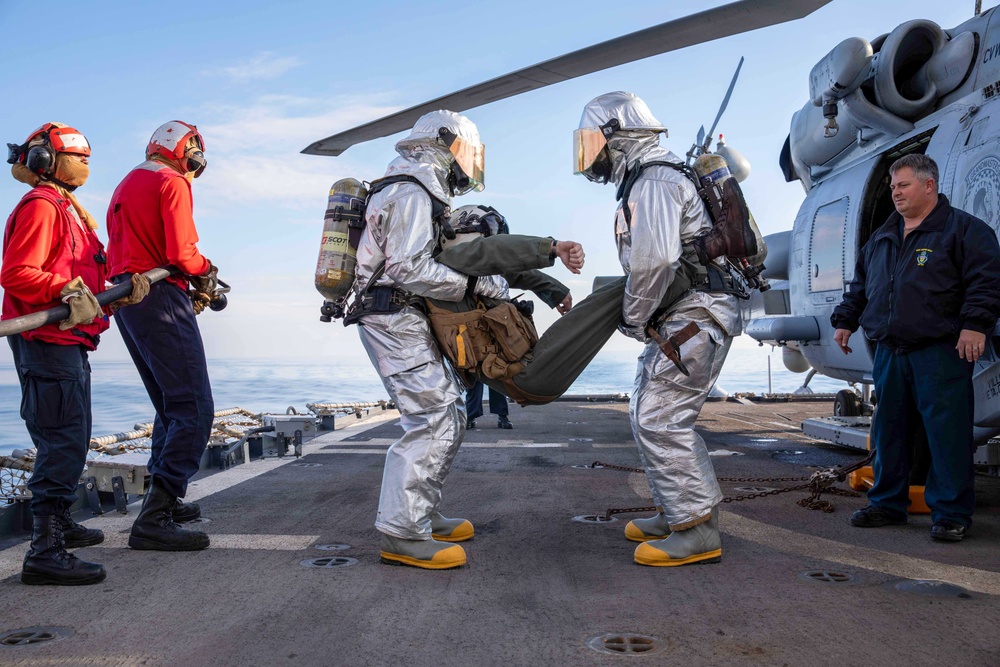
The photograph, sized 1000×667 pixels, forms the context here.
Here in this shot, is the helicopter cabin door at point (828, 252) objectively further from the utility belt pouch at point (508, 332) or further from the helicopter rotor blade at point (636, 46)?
the utility belt pouch at point (508, 332)

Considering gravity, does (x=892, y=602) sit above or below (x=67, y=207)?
below

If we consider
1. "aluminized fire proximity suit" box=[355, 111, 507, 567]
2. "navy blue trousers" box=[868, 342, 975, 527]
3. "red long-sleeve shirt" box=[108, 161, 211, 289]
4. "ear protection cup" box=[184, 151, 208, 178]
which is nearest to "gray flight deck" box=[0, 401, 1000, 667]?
"navy blue trousers" box=[868, 342, 975, 527]

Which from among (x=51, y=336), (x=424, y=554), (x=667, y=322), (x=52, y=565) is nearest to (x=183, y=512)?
(x=52, y=565)

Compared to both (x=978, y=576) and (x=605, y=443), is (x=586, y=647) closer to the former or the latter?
(x=978, y=576)

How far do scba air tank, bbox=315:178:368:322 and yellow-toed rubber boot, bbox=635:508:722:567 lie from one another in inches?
74.7

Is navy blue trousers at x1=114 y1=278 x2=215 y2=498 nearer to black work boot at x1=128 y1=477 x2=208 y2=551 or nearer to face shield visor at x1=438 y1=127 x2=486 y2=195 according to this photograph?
black work boot at x1=128 y1=477 x2=208 y2=551

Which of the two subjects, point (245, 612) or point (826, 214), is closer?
point (245, 612)

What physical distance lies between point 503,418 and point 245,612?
658cm

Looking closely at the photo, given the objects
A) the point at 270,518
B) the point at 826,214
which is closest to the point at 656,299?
the point at 270,518

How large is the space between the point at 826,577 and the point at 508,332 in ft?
5.66

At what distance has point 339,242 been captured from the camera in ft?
12.6

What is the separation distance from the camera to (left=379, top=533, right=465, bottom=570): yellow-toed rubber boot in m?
3.49

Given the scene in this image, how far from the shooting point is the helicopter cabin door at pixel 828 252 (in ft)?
22.9

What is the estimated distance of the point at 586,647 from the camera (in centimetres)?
250
